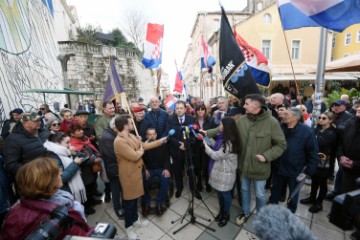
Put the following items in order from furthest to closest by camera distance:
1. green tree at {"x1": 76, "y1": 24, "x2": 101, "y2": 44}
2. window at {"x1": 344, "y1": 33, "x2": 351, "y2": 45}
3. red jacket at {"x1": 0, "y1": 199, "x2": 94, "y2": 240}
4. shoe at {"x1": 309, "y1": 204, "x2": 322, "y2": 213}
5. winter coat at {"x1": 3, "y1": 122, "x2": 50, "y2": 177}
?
green tree at {"x1": 76, "y1": 24, "x2": 101, "y2": 44} < window at {"x1": 344, "y1": 33, "x2": 351, "y2": 45} < shoe at {"x1": 309, "y1": 204, "x2": 322, "y2": 213} < winter coat at {"x1": 3, "y1": 122, "x2": 50, "y2": 177} < red jacket at {"x1": 0, "y1": 199, "x2": 94, "y2": 240}

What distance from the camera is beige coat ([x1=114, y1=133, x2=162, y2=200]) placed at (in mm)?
2424

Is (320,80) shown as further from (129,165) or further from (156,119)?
(129,165)

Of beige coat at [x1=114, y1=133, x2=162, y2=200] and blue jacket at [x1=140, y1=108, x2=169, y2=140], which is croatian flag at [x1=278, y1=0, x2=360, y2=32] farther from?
beige coat at [x1=114, y1=133, x2=162, y2=200]

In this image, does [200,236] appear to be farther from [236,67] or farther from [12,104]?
[12,104]

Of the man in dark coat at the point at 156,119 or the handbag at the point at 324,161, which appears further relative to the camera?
the man in dark coat at the point at 156,119

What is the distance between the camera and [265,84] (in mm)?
4430

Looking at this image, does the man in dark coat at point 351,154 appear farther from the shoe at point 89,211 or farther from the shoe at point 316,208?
the shoe at point 89,211

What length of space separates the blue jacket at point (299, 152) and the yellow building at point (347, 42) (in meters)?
25.5

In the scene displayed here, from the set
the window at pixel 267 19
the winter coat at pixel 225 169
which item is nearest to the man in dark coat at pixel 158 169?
the winter coat at pixel 225 169

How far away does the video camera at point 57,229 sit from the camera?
3.22 feet

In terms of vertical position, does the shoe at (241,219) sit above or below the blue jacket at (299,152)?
below

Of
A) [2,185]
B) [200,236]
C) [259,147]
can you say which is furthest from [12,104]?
[259,147]

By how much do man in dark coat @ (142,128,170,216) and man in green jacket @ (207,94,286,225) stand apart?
1375 mm

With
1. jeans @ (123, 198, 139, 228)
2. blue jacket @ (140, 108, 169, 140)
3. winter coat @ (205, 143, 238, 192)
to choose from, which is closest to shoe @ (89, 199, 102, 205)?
jeans @ (123, 198, 139, 228)
